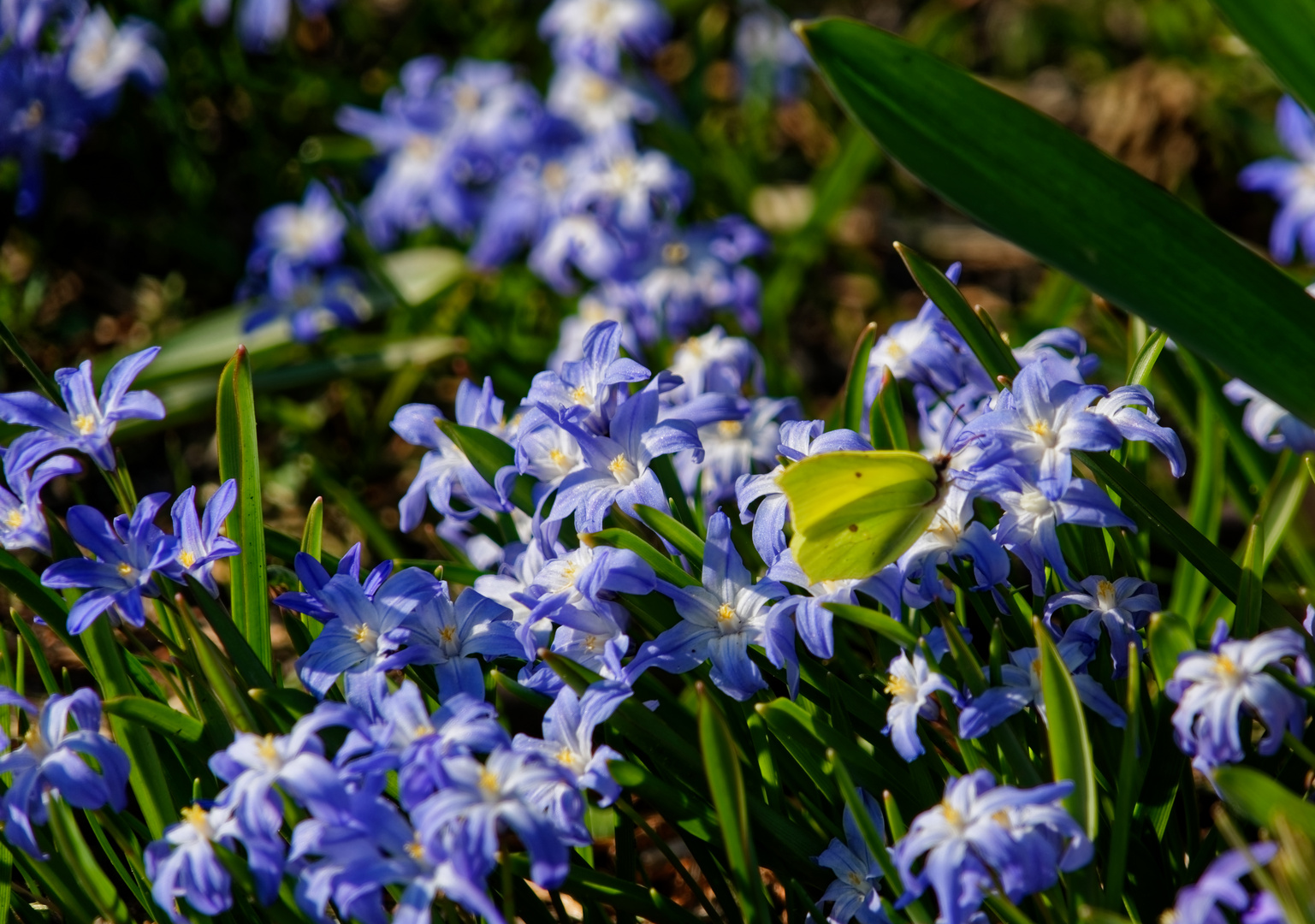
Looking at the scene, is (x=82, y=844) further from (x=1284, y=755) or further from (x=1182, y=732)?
(x=1284, y=755)

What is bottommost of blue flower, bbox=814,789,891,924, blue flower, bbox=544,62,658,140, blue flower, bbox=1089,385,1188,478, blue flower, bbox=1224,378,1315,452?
blue flower, bbox=814,789,891,924

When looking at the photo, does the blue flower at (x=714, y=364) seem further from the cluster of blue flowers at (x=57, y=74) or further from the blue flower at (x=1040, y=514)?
the cluster of blue flowers at (x=57, y=74)

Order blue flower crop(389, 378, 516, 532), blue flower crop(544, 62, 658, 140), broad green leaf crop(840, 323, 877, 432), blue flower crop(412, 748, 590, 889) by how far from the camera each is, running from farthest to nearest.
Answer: blue flower crop(544, 62, 658, 140)
broad green leaf crop(840, 323, 877, 432)
blue flower crop(389, 378, 516, 532)
blue flower crop(412, 748, 590, 889)

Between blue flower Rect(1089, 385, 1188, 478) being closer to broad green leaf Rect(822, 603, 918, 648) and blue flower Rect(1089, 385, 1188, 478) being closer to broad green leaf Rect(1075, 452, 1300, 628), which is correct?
broad green leaf Rect(1075, 452, 1300, 628)

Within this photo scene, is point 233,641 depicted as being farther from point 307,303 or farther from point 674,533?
point 307,303

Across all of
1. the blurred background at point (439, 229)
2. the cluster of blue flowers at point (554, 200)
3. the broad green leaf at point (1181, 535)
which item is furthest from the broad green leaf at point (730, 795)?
the blurred background at point (439, 229)

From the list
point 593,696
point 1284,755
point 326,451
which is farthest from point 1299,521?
point 326,451

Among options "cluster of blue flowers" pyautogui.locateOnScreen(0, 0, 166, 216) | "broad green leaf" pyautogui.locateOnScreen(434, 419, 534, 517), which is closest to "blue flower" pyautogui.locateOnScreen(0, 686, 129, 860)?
"broad green leaf" pyautogui.locateOnScreen(434, 419, 534, 517)
